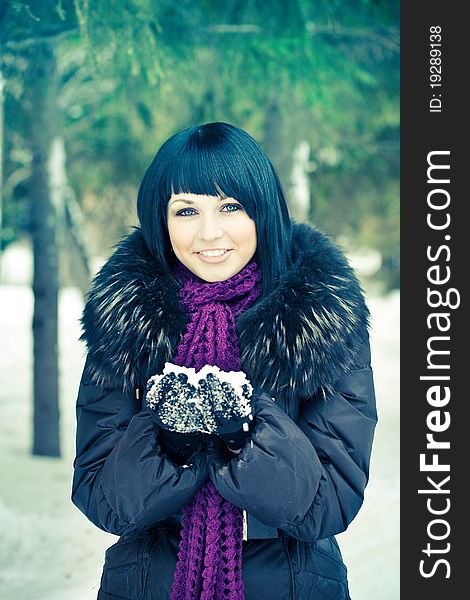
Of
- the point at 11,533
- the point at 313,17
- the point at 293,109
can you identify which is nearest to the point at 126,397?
the point at 11,533

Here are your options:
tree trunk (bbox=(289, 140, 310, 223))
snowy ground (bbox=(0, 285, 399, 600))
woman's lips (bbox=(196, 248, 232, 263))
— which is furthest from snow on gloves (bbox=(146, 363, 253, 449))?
tree trunk (bbox=(289, 140, 310, 223))

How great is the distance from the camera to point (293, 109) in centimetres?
948

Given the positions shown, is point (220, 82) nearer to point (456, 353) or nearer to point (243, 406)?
point (456, 353)

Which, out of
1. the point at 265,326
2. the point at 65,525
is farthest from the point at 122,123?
the point at 265,326

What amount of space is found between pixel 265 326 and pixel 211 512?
52cm

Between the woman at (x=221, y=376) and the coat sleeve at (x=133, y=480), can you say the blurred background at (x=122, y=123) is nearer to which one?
the woman at (x=221, y=376)

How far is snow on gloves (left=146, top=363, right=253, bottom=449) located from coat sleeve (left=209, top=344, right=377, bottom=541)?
3.2 inches

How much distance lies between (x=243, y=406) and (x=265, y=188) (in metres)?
0.65

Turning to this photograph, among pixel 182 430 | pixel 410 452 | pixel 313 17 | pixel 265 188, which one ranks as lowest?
pixel 410 452

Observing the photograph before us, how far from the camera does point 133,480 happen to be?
211 centimetres

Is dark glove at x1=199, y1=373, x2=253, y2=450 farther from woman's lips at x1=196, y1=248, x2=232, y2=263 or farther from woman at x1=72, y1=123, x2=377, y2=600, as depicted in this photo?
woman's lips at x1=196, y1=248, x2=232, y2=263

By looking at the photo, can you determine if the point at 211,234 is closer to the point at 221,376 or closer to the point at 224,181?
the point at 224,181

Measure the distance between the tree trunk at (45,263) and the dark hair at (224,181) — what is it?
497 centimetres

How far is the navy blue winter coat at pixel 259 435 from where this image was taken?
209 centimetres
